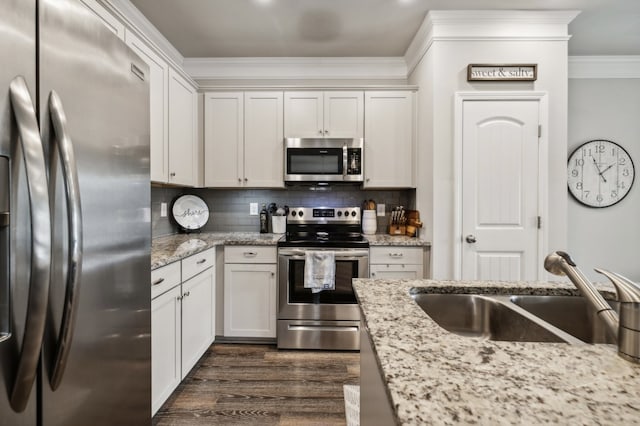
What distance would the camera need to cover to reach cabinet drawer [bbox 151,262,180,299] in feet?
5.47

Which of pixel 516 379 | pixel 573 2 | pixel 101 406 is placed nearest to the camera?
pixel 516 379

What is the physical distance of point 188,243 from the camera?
2480 mm

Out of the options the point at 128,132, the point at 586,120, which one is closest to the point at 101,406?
the point at 128,132

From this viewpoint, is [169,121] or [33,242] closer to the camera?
[33,242]

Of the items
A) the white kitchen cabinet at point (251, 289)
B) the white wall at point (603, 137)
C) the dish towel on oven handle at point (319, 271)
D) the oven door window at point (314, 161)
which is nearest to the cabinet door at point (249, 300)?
the white kitchen cabinet at point (251, 289)

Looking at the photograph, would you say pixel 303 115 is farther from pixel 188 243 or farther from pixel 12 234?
pixel 12 234

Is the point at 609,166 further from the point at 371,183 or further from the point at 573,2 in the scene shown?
the point at 371,183

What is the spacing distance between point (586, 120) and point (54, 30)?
13.3ft

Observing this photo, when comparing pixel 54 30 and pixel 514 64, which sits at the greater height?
pixel 514 64

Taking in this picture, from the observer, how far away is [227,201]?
11.1ft

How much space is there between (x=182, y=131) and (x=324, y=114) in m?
1.24

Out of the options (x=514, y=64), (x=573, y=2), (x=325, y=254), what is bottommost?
(x=325, y=254)

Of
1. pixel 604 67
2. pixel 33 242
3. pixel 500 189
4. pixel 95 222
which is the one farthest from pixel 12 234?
pixel 604 67

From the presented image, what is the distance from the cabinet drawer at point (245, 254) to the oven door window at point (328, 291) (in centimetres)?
25
